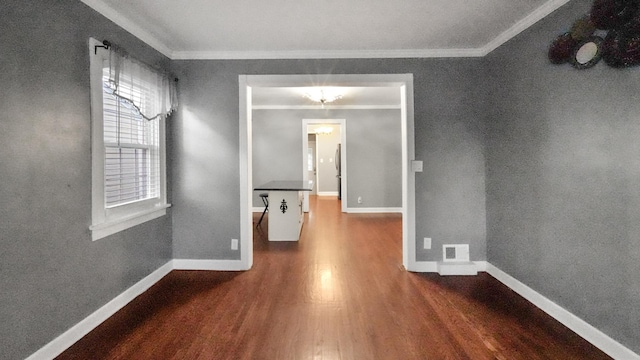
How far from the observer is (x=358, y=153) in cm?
696

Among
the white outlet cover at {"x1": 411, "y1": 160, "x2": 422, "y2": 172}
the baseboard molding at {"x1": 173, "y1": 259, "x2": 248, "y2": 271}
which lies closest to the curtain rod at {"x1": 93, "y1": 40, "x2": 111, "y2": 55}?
the baseboard molding at {"x1": 173, "y1": 259, "x2": 248, "y2": 271}

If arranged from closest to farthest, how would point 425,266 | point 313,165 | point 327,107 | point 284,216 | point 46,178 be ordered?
1. point 46,178
2. point 425,266
3. point 284,216
4. point 327,107
5. point 313,165

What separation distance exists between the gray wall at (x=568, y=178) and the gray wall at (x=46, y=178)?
11.3ft

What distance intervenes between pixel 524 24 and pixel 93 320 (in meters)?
4.16

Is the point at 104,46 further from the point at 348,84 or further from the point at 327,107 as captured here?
the point at 327,107

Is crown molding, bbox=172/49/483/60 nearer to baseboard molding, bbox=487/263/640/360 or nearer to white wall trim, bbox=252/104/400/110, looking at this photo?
baseboard molding, bbox=487/263/640/360

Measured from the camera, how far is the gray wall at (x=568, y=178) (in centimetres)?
173

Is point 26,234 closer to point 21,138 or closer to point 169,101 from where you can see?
point 21,138

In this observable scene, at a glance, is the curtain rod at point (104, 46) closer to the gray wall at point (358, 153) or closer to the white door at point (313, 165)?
the gray wall at point (358, 153)

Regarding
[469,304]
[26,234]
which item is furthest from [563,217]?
[26,234]

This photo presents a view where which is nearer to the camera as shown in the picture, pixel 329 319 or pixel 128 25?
pixel 329 319


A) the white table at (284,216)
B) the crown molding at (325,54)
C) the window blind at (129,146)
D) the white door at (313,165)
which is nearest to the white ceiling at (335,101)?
the crown molding at (325,54)

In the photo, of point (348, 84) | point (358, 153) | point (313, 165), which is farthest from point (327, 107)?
point (313, 165)

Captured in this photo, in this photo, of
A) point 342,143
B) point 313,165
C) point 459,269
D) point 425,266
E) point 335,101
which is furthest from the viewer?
point 313,165
